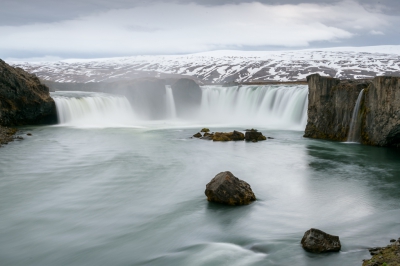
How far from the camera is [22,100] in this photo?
A: 109 feet

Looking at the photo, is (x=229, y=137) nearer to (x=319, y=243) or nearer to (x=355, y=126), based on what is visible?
(x=355, y=126)

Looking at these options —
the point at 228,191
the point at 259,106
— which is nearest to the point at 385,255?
the point at 228,191

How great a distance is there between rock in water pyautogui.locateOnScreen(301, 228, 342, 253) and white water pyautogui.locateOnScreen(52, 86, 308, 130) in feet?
85.9

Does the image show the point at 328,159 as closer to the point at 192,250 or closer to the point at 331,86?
the point at 331,86

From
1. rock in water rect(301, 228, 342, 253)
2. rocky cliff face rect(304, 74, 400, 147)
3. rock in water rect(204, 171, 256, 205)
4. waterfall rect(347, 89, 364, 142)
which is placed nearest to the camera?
rock in water rect(301, 228, 342, 253)

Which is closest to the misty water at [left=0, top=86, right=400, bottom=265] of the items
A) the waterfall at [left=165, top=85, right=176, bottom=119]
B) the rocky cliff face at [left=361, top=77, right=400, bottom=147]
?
the rocky cliff face at [left=361, top=77, right=400, bottom=147]

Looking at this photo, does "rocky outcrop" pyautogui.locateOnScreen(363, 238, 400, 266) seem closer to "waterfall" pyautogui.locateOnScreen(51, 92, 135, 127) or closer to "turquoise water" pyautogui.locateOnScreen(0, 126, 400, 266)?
"turquoise water" pyautogui.locateOnScreen(0, 126, 400, 266)

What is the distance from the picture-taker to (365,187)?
15344 mm

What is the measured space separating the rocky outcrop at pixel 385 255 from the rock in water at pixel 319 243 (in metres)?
0.78

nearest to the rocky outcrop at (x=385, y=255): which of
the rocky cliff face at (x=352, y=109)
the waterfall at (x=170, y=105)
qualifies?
the rocky cliff face at (x=352, y=109)

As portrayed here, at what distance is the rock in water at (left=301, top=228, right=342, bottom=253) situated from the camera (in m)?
8.55

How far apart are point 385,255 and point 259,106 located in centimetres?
3509

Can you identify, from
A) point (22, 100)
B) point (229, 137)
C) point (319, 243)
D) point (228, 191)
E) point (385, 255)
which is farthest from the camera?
point (22, 100)

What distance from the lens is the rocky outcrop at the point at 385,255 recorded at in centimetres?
737
